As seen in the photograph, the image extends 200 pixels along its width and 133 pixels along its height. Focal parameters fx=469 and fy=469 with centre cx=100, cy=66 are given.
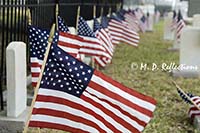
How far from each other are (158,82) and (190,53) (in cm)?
100

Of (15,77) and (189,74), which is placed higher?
(15,77)

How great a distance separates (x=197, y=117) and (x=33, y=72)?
2309mm

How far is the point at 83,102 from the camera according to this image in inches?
151

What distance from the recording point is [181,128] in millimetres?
6473

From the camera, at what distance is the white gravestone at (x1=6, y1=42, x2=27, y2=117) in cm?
543

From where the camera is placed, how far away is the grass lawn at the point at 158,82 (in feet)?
21.9

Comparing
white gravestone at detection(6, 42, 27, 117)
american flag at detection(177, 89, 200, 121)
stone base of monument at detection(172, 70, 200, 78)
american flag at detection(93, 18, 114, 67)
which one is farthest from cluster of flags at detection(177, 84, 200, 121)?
stone base of monument at detection(172, 70, 200, 78)

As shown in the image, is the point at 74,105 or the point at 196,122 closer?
the point at 74,105

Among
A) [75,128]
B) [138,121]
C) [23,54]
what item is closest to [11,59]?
[23,54]

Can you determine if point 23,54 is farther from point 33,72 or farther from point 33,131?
point 33,131

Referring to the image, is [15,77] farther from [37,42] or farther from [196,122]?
[196,122]

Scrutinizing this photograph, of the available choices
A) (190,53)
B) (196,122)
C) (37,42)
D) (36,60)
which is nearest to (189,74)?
(190,53)

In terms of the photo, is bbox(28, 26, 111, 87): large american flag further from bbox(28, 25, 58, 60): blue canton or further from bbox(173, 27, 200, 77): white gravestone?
bbox(173, 27, 200, 77): white gravestone

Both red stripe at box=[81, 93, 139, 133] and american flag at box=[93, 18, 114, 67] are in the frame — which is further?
american flag at box=[93, 18, 114, 67]
